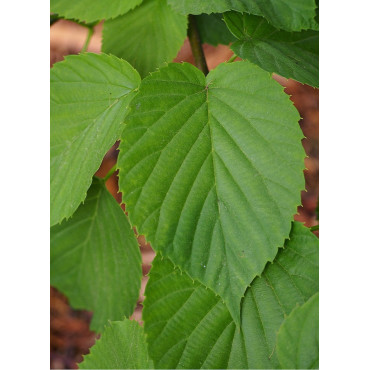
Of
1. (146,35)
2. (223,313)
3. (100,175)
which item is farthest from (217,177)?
(100,175)

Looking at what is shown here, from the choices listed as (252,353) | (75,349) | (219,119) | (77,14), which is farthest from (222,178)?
(75,349)

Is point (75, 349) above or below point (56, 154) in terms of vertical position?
below

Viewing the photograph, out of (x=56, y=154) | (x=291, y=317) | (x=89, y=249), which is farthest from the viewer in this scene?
(x=89, y=249)

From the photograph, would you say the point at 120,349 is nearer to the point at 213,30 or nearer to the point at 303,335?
the point at 303,335

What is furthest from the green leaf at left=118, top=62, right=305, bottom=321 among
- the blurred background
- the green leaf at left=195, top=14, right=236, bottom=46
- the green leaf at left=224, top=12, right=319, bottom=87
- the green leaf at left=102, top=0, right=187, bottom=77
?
the blurred background

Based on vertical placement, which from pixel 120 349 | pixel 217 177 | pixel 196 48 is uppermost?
pixel 196 48

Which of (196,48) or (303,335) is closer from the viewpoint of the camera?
(303,335)

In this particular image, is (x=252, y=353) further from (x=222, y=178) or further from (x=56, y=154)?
(x=56, y=154)

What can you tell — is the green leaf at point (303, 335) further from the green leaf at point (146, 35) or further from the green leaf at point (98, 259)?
the green leaf at point (146, 35)
